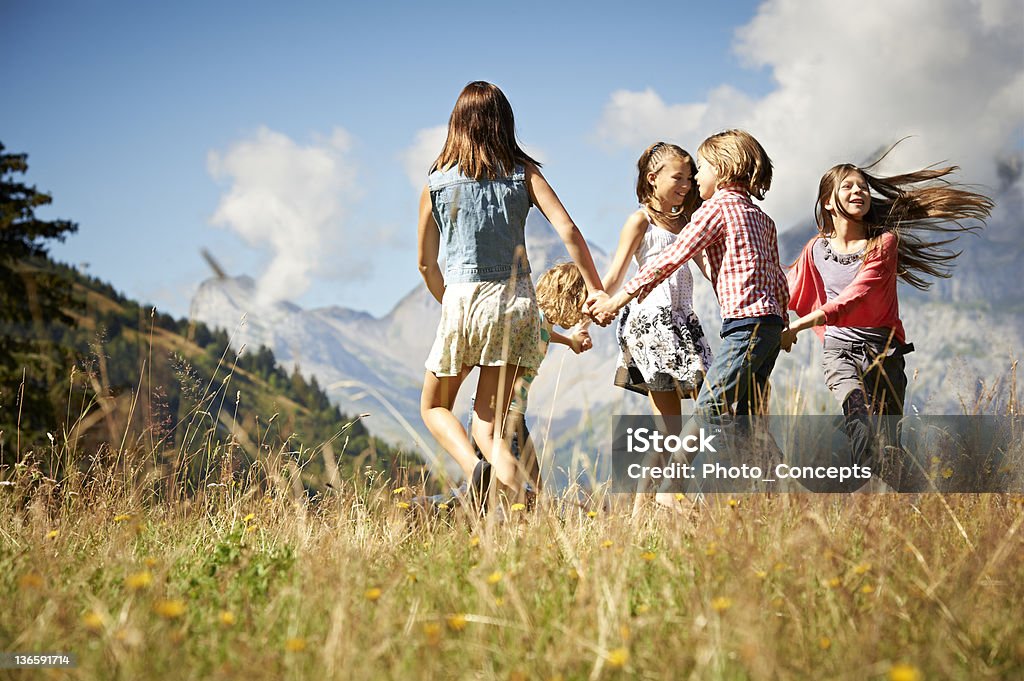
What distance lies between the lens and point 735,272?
4.12 m

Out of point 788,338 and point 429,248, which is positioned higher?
point 429,248

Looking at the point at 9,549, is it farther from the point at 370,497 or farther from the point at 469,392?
the point at 469,392

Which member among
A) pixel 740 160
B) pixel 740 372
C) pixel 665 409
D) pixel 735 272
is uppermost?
pixel 740 160

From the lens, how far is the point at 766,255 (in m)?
4.16

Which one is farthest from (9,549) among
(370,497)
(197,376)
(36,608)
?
(370,497)

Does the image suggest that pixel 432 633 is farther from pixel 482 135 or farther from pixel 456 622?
pixel 482 135

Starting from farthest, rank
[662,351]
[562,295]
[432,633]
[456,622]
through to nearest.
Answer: [562,295]
[662,351]
[456,622]
[432,633]

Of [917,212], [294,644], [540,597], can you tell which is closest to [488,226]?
[540,597]

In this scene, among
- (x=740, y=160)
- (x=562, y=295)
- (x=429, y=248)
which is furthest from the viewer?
(x=562, y=295)

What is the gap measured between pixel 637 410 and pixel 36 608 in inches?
119

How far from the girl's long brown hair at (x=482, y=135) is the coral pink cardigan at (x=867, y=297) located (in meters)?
1.77

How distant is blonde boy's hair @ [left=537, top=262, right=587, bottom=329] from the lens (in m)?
5.11

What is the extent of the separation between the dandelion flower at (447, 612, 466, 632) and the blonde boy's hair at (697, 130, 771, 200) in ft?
8.74

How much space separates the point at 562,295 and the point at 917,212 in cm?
212
